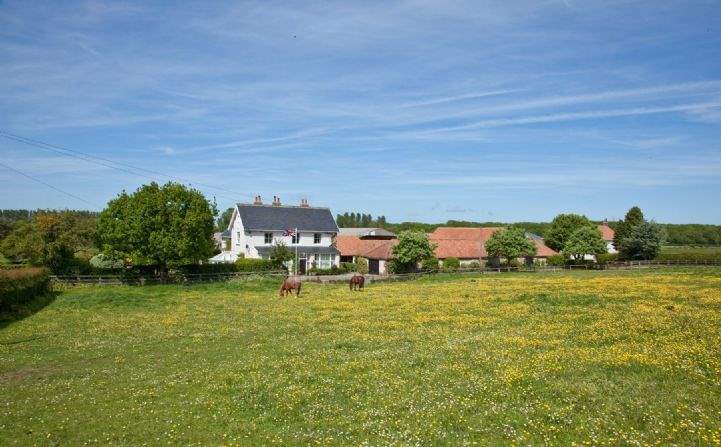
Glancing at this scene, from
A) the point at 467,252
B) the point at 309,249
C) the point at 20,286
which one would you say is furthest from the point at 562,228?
the point at 20,286

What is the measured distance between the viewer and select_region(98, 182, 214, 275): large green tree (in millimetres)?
53531

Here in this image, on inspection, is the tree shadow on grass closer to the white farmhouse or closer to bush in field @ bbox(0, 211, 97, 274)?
bush in field @ bbox(0, 211, 97, 274)

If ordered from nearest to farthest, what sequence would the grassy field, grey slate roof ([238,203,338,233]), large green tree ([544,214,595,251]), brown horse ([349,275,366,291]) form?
1. the grassy field
2. brown horse ([349,275,366,291])
3. grey slate roof ([238,203,338,233])
4. large green tree ([544,214,595,251])

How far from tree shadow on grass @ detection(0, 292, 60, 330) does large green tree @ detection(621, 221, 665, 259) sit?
93.7 meters

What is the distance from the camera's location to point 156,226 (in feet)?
179

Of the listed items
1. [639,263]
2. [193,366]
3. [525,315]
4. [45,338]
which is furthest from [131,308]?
[639,263]

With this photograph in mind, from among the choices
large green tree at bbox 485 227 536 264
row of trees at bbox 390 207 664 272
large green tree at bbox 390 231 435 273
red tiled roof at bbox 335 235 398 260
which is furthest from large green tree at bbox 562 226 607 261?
red tiled roof at bbox 335 235 398 260

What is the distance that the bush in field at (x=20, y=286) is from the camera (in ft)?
116

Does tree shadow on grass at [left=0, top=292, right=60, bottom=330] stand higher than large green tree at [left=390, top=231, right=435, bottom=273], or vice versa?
large green tree at [left=390, top=231, right=435, bottom=273]

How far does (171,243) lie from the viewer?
54.3 meters

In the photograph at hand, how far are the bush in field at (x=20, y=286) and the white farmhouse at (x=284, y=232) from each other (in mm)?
35371

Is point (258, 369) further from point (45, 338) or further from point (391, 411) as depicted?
point (45, 338)

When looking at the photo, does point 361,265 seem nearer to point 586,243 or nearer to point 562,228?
point 586,243

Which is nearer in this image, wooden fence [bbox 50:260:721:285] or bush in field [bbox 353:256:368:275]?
wooden fence [bbox 50:260:721:285]
